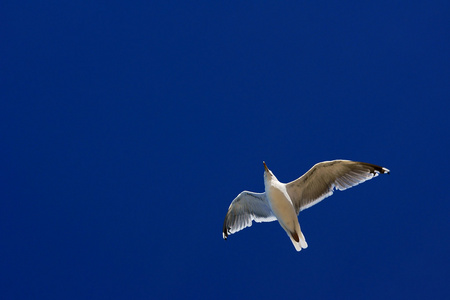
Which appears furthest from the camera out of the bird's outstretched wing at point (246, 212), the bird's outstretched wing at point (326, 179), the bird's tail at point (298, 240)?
the bird's outstretched wing at point (246, 212)

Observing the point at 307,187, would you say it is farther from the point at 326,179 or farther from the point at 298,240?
the point at 298,240

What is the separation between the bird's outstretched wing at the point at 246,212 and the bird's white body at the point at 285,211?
54cm

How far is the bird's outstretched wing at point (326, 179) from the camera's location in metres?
8.04

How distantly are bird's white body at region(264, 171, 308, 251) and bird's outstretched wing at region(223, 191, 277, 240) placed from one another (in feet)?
1.79

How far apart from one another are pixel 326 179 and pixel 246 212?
5.61 feet

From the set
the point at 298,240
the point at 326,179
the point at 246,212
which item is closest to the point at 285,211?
the point at 298,240

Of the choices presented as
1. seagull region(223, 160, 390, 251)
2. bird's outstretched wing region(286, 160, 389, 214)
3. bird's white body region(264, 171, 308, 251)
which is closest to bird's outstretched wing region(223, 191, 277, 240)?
seagull region(223, 160, 390, 251)

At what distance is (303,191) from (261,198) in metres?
0.80

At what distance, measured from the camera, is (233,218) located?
9367 millimetres

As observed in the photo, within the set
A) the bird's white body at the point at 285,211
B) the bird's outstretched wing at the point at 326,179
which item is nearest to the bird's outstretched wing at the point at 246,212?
the bird's white body at the point at 285,211

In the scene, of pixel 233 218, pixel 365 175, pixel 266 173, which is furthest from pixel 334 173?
pixel 233 218

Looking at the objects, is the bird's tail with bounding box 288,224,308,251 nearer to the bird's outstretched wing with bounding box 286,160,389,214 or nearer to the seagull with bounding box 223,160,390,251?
the seagull with bounding box 223,160,390,251

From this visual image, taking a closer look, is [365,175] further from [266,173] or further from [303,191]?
[266,173]

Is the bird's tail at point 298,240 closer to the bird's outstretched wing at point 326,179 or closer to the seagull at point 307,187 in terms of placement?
the seagull at point 307,187
